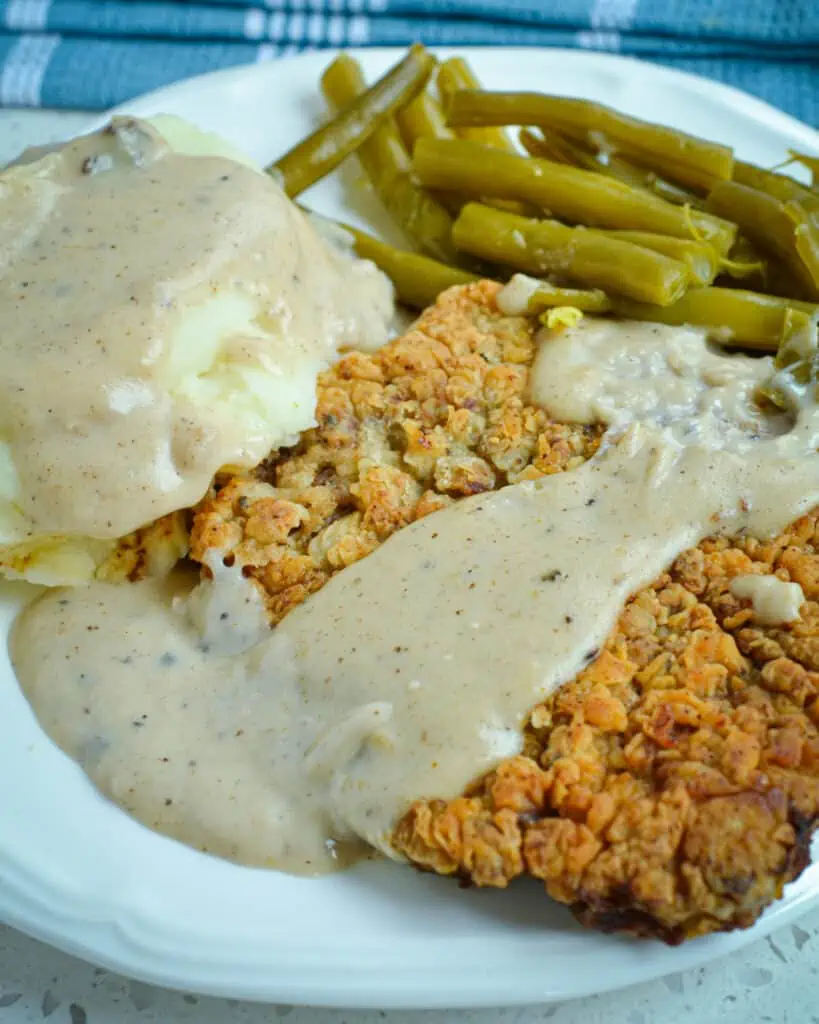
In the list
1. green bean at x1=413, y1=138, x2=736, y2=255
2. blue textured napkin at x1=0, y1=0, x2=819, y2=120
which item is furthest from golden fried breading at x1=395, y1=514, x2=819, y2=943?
blue textured napkin at x1=0, y1=0, x2=819, y2=120

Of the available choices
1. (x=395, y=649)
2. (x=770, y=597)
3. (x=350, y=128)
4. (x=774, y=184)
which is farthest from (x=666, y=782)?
(x=350, y=128)

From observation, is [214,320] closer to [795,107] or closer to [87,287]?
[87,287]

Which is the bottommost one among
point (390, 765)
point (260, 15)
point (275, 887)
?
point (275, 887)

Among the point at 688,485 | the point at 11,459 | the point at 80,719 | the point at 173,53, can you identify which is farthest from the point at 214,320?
the point at 173,53

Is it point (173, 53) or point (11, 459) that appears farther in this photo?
point (173, 53)

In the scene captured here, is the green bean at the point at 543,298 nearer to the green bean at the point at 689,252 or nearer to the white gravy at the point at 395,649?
the green bean at the point at 689,252

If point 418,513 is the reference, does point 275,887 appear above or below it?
below
